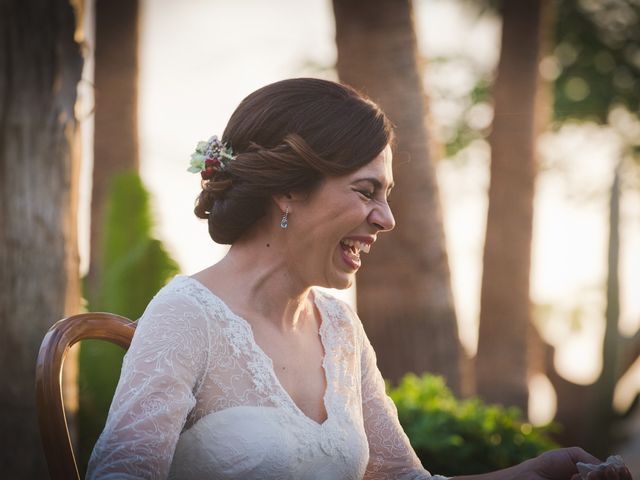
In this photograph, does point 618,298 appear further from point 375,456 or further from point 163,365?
point 163,365

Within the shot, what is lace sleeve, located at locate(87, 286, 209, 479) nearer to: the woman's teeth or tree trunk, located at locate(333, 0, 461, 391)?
the woman's teeth

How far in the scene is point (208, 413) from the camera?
2496 mm

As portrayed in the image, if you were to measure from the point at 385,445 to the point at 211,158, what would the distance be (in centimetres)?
108

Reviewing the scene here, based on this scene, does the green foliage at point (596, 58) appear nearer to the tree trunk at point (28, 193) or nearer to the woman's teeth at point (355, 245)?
the tree trunk at point (28, 193)

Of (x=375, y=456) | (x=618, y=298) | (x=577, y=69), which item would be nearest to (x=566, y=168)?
(x=577, y=69)

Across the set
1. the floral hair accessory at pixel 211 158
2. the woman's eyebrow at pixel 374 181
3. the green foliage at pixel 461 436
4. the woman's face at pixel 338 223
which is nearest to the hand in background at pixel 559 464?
the woman's face at pixel 338 223

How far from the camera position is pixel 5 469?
13.9 ft

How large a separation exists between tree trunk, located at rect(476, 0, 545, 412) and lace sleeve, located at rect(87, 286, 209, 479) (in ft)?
21.9

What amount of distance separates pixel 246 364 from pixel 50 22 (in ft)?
7.87

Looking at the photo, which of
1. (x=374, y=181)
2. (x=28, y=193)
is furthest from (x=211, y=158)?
(x=28, y=193)

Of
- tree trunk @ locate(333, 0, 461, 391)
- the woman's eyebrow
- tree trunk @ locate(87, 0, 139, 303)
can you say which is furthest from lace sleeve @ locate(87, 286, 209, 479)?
tree trunk @ locate(87, 0, 139, 303)

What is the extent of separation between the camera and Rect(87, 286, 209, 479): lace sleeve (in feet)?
7.45

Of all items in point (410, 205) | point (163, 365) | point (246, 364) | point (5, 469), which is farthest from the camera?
A: point (410, 205)

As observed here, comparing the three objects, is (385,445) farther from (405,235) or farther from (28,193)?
(405,235)
